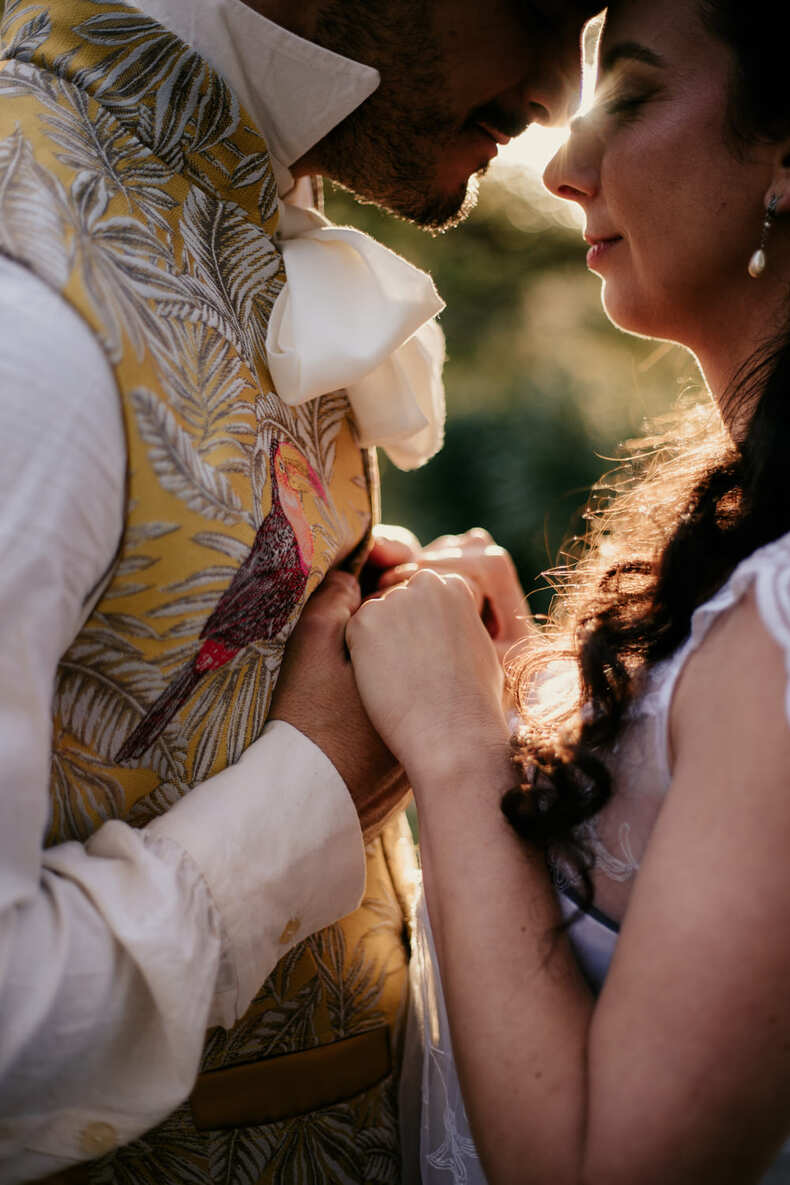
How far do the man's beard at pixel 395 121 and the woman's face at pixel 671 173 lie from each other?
0.80ft

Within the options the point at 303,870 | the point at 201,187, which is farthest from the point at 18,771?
the point at 201,187

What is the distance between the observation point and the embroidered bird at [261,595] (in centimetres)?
95

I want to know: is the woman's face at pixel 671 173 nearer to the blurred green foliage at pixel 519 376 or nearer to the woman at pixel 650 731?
the woman at pixel 650 731

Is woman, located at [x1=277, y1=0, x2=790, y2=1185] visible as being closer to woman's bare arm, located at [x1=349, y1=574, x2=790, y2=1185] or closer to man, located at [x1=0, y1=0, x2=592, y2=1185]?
woman's bare arm, located at [x1=349, y1=574, x2=790, y2=1185]

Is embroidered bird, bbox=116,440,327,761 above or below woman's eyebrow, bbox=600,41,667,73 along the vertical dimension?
below

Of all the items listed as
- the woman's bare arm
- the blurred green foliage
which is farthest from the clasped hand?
the blurred green foliage

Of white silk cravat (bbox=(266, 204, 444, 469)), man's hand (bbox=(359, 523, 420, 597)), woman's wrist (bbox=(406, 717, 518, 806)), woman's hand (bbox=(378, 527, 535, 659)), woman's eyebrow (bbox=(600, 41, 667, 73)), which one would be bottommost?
woman's hand (bbox=(378, 527, 535, 659))

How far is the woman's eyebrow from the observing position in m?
1.18

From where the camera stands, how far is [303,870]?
1005 millimetres

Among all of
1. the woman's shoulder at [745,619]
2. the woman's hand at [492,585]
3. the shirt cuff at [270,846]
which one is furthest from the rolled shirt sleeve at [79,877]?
the woman's hand at [492,585]

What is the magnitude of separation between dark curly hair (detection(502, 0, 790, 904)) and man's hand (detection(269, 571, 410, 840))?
0.65 ft

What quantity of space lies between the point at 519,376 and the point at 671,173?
2.90 meters

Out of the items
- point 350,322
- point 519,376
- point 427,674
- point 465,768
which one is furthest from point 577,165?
point 519,376

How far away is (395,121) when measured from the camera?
54.9 inches
